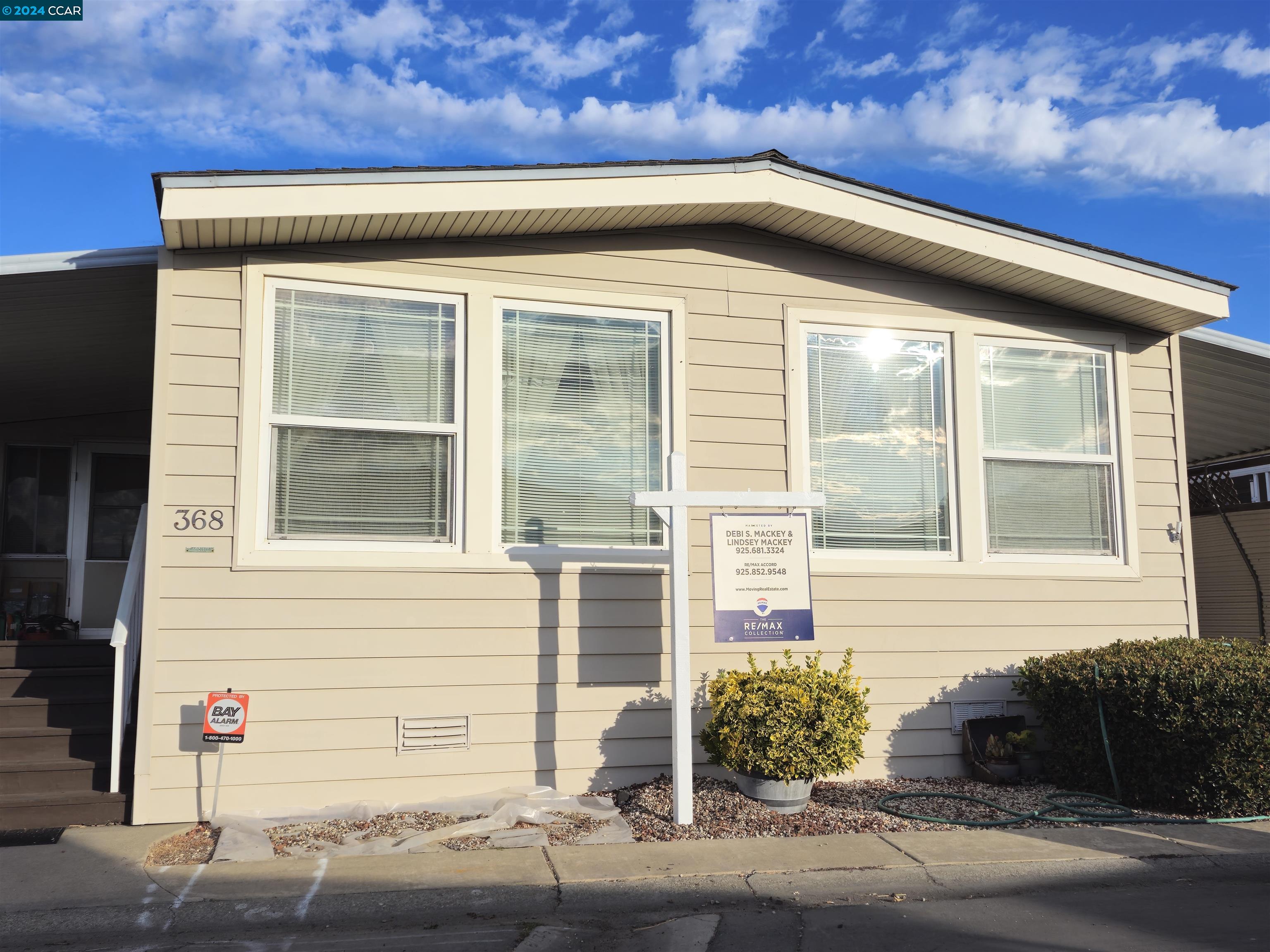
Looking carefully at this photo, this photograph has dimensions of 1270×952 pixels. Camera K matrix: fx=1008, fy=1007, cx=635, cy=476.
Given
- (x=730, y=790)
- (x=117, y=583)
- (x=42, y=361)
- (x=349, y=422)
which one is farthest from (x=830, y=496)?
(x=117, y=583)

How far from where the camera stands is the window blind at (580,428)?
20.5 ft

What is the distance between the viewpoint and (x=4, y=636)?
8.10m

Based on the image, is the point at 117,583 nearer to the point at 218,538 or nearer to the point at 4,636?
the point at 4,636

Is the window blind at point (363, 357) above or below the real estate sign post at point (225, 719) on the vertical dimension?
above

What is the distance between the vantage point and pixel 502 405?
6250 millimetres

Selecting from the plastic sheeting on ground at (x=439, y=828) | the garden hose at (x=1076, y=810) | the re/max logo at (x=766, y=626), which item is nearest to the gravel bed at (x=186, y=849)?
the plastic sheeting on ground at (x=439, y=828)

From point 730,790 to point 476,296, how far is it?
11.0 ft

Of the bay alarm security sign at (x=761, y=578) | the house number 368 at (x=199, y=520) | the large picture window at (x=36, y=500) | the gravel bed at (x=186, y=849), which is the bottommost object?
the gravel bed at (x=186, y=849)

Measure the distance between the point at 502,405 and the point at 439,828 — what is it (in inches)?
97.9

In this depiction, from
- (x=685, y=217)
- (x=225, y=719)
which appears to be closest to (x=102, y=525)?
(x=225, y=719)

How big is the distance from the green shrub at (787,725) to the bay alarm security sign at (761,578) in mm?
260

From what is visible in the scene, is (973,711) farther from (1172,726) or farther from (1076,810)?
(1172,726)

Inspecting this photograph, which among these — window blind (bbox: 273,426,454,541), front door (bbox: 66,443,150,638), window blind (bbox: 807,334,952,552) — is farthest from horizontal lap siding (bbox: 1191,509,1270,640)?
front door (bbox: 66,443,150,638)

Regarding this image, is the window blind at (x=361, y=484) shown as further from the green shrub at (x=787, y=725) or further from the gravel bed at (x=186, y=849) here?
the green shrub at (x=787, y=725)
